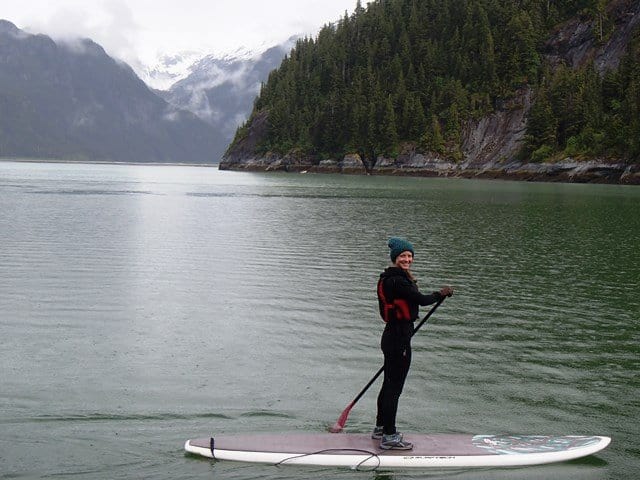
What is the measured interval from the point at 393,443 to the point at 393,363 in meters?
1.30

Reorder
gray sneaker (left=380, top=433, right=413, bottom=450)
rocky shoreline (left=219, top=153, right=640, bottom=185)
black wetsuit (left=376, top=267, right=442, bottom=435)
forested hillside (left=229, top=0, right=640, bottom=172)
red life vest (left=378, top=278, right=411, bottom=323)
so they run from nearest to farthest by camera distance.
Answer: black wetsuit (left=376, top=267, right=442, bottom=435)
red life vest (left=378, top=278, right=411, bottom=323)
gray sneaker (left=380, top=433, right=413, bottom=450)
rocky shoreline (left=219, top=153, right=640, bottom=185)
forested hillside (left=229, top=0, right=640, bottom=172)

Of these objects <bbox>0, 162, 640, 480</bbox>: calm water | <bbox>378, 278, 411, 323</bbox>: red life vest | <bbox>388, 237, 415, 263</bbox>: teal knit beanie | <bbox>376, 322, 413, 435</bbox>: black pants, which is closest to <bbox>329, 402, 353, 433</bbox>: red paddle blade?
<bbox>0, 162, 640, 480</bbox>: calm water

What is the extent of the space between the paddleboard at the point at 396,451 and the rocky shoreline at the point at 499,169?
113843 mm

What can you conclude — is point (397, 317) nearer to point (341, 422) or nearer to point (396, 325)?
point (396, 325)

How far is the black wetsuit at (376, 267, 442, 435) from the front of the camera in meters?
10.7

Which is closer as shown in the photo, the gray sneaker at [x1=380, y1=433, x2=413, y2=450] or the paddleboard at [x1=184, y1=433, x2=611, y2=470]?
the paddleboard at [x1=184, y1=433, x2=611, y2=470]

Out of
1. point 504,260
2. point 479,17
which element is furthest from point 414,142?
point 504,260

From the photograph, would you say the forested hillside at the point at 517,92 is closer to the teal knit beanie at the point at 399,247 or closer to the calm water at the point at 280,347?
the calm water at the point at 280,347

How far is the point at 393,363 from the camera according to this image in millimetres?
11133

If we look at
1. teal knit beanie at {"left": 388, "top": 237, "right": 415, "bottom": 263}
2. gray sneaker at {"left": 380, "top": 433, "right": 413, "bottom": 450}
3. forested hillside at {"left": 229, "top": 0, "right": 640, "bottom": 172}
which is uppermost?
forested hillside at {"left": 229, "top": 0, "right": 640, "bottom": 172}

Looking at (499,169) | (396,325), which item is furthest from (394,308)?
(499,169)

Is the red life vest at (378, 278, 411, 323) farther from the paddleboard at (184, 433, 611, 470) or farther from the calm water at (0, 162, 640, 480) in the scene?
the calm water at (0, 162, 640, 480)

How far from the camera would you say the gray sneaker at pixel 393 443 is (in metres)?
11.2

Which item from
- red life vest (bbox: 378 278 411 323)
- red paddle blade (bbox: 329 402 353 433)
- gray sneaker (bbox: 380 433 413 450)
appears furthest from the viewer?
red paddle blade (bbox: 329 402 353 433)
